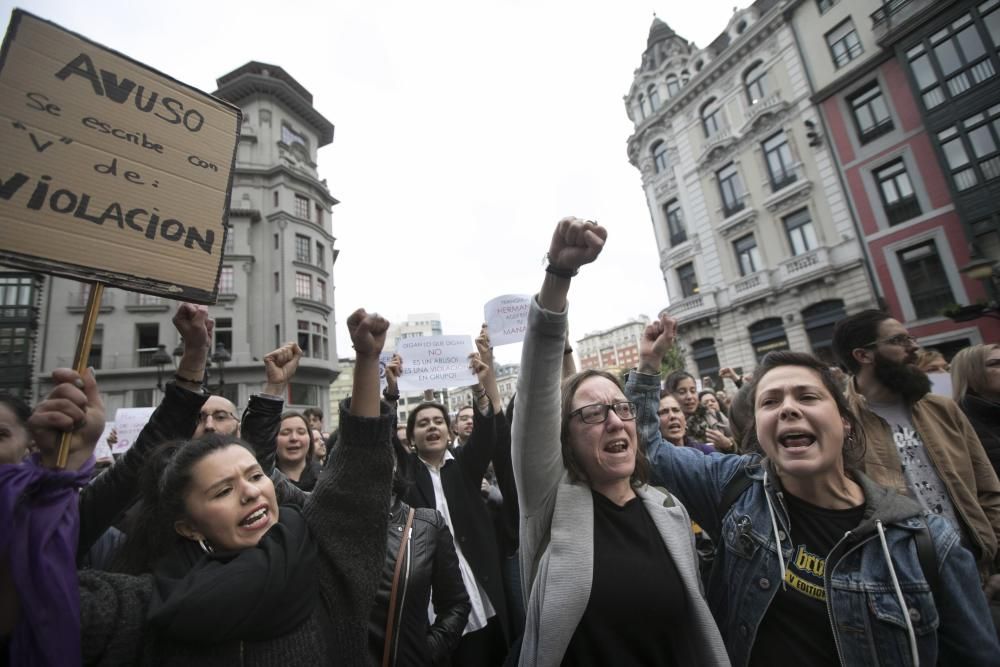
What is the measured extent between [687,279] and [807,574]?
22.8 meters

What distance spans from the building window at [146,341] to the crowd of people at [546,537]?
2638 centimetres

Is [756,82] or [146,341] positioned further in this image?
[146,341]

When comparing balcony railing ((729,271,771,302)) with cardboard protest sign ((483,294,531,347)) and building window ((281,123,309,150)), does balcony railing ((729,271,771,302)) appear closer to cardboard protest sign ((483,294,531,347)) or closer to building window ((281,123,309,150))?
cardboard protest sign ((483,294,531,347))

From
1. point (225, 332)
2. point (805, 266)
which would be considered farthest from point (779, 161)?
point (225, 332)

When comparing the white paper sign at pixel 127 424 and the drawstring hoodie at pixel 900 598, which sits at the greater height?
the white paper sign at pixel 127 424

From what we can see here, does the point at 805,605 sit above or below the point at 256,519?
below

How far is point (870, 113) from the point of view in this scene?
16.6 meters

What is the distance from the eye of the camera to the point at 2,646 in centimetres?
125

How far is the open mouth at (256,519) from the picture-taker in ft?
4.91

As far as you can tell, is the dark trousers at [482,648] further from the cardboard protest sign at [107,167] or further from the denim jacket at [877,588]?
the cardboard protest sign at [107,167]

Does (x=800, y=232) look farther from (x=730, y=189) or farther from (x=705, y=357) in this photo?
(x=705, y=357)

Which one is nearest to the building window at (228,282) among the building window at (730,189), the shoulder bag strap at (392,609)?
the building window at (730,189)

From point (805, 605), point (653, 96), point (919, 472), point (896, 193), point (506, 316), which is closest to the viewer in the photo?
point (805, 605)

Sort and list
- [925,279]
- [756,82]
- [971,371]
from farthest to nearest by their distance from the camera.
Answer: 1. [756,82]
2. [925,279]
3. [971,371]
